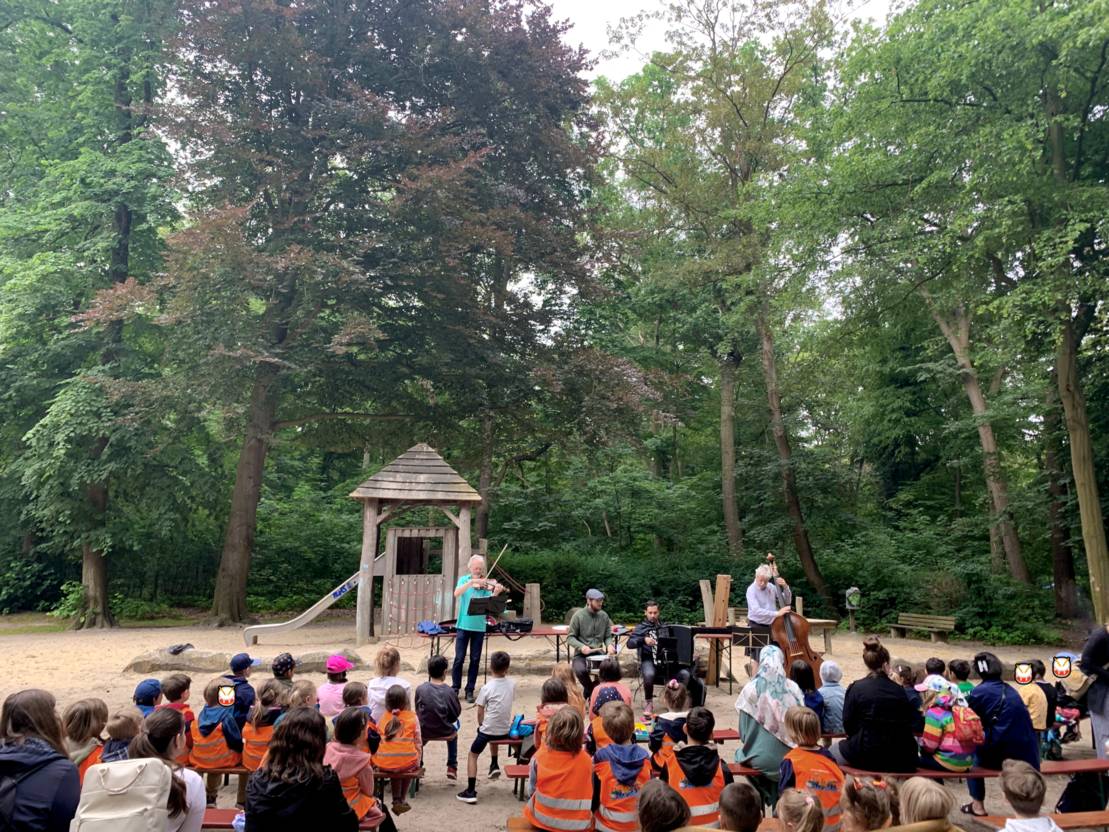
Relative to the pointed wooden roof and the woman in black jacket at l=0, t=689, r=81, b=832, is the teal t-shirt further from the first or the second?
the woman in black jacket at l=0, t=689, r=81, b=832

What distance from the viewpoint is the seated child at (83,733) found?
12.9 ft

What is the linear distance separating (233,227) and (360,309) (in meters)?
3.03

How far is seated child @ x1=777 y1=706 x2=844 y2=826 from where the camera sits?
4074 millimetres

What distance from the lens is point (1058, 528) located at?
17.9 metres

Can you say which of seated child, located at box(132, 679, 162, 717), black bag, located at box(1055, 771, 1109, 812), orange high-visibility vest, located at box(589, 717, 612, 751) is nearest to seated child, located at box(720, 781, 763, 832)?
orange high-visibility vest, located at box(589, 717, 612, 751)

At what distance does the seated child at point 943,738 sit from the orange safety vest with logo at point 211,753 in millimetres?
4823

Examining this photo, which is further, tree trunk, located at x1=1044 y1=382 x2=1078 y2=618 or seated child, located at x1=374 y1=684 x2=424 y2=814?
tree trunk, located at x1=1044 y1=382 x2=1078 y2=618

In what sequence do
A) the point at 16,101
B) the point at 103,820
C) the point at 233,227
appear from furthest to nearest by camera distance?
the point at 16,101
the point at 233,227
the point at 103,820

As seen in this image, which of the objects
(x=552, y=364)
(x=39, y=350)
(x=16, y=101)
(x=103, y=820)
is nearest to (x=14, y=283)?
(x=39, y=350)

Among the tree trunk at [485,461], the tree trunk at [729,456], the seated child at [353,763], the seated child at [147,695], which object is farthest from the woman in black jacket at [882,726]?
the tree trunk at [729,456]

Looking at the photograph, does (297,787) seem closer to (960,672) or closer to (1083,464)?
(960,672)

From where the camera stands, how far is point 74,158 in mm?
17188

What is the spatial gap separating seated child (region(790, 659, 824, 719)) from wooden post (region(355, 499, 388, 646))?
8425mm

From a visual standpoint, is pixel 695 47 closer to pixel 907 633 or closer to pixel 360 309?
pixel 360 309
